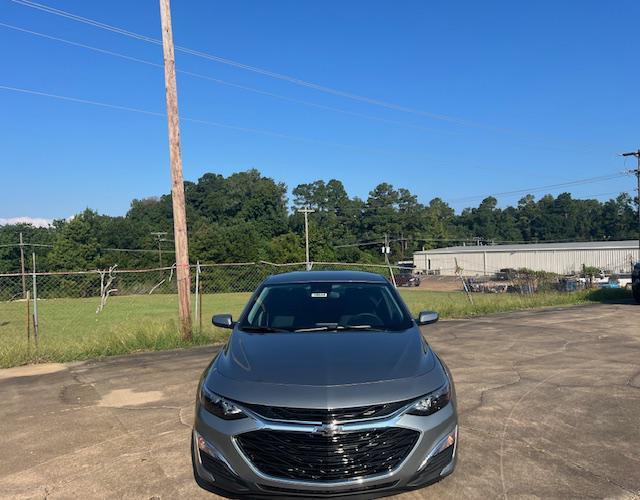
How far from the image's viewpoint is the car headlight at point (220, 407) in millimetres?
3330

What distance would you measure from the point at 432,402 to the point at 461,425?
6.61ft

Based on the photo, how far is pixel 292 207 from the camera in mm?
135125

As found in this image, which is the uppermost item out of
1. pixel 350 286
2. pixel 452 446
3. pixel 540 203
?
pixel 540 203

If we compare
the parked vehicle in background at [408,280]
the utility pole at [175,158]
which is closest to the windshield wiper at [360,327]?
the utility pole at [175,158]

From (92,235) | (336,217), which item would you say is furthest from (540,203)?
(92,235)

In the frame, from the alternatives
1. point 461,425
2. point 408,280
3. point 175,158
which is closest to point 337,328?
point 461,425

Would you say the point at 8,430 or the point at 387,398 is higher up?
the point at 387,398

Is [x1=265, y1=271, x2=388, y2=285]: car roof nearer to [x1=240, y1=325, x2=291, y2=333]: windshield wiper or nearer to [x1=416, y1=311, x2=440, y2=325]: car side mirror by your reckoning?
[x1=416, y1=311, x2=440, y2=325]: car side mirror

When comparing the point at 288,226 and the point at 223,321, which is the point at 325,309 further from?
the point at 288,226

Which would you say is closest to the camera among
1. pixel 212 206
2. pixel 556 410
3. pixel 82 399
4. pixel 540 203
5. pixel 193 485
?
pixel 193 485

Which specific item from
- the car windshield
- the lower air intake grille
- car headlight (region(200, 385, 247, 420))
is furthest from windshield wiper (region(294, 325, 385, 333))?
the lower air intake grille

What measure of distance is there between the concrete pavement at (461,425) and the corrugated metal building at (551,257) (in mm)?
54276

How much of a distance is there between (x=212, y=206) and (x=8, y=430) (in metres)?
122

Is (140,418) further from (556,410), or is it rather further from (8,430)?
(556,410)
